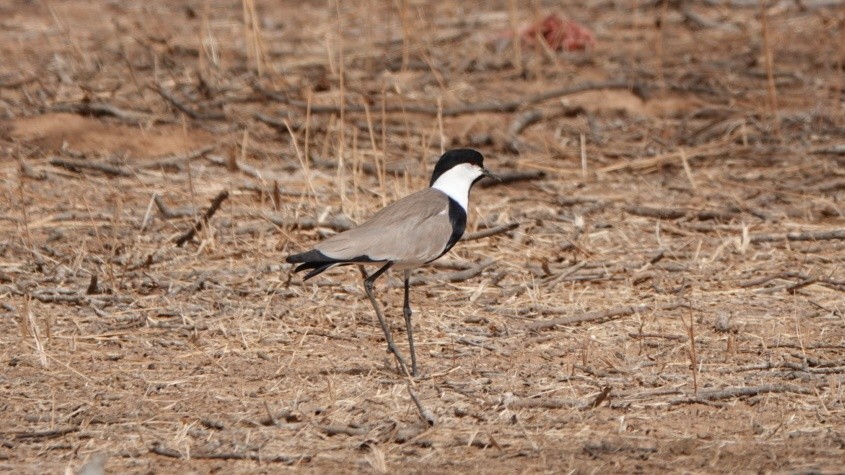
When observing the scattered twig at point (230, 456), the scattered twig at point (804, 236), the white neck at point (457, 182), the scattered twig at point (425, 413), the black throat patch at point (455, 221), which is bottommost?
the scattered twig at point (804, 236)

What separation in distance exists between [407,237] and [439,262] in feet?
4.41

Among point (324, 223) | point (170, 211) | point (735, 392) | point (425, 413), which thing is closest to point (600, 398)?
point (735, 392)

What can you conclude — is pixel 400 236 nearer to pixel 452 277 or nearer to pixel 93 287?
pixel 452 277

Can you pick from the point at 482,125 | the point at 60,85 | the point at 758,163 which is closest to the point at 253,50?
the point at 60,85

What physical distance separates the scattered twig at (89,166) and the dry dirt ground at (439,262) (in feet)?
0.05

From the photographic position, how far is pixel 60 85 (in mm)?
8961

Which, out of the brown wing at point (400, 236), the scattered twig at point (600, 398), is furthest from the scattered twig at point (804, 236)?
the scattered twig at point (600, 398)

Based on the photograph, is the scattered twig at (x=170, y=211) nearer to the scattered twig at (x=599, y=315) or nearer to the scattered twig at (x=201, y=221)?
the scattered twig at (x=201, y=221)

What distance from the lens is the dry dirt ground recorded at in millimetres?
4219

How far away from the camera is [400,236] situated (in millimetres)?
4848

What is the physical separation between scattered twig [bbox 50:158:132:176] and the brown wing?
109 inches

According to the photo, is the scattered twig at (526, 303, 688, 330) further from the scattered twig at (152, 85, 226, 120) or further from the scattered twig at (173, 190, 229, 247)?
the scattered twig at (152, 85, 226, 120)

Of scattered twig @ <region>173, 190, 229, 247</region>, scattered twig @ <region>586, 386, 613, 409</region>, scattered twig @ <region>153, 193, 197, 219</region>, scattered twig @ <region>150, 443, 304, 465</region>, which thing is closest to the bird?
scattered twig @ <region>586, 386, 613, 409</region>

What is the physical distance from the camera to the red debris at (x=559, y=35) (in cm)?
1027
